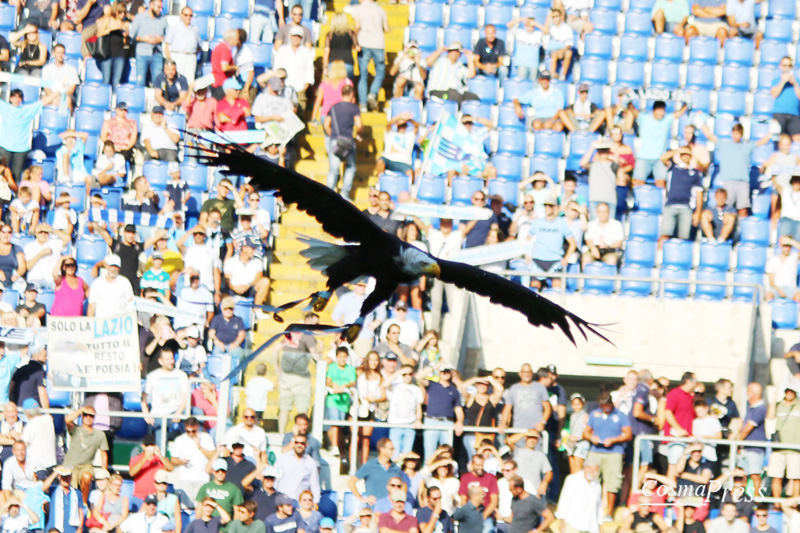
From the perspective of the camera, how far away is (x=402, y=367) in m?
14.2

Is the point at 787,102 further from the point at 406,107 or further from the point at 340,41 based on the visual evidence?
the point at 340,41

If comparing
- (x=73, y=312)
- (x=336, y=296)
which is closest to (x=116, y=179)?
(x=73, y=312)

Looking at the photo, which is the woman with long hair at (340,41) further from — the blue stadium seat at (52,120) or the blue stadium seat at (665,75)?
the blue stadium seat at (665,75)

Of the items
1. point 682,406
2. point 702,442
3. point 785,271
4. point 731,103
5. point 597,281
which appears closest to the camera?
point 702,442

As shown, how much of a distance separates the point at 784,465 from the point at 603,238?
353 cm

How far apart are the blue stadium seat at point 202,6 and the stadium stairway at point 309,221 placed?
1.50 m

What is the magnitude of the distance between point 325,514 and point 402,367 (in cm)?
162

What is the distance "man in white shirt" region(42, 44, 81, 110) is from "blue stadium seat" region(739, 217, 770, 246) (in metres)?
8.42

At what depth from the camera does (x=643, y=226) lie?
1673 cm

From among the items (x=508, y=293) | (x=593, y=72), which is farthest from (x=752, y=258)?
(x=508, y=293)

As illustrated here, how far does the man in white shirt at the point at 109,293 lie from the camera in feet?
49.8

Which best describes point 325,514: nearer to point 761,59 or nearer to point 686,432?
point 686,432

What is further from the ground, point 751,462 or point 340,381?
point 340,381

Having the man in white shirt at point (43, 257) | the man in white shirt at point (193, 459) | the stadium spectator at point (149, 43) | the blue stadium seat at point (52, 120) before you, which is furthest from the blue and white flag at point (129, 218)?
the man in white shirt at point (193, 459)
